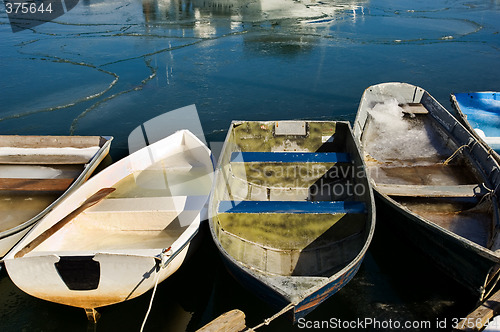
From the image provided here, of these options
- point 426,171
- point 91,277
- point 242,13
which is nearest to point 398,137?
point 426,171

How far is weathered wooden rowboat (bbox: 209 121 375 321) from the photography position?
4.44 meters

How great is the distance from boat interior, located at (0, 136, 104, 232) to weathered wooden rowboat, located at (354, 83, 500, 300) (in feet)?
20.1

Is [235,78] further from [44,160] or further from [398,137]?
[44,160]

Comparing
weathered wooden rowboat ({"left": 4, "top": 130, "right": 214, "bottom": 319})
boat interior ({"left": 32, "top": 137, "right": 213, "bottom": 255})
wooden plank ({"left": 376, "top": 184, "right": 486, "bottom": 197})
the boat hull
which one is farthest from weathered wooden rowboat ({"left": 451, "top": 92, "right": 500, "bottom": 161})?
the boat hull

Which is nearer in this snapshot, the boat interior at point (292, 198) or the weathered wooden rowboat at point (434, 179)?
the weathered wooden rowboat at point (434, 179)

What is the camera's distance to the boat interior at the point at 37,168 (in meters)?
7.25

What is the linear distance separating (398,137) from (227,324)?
6456 mm

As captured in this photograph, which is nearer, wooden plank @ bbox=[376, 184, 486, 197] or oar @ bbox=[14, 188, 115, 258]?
oar @ bbox=[14, 188, 115, 258]

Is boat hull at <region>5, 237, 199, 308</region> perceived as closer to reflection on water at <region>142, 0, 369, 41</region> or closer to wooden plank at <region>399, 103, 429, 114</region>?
wooden plank at <region>399, 103, 429, 114</region>

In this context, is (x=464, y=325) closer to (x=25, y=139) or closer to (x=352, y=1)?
(x=25, y=139)

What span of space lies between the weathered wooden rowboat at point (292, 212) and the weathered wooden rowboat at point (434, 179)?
0.67 m

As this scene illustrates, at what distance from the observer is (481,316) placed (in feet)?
14.5

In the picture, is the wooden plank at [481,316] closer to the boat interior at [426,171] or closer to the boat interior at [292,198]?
the boat interior at [426,171]

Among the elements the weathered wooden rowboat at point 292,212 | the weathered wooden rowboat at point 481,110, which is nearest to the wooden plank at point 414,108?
the weathered wooden rowboat at point 481,110
